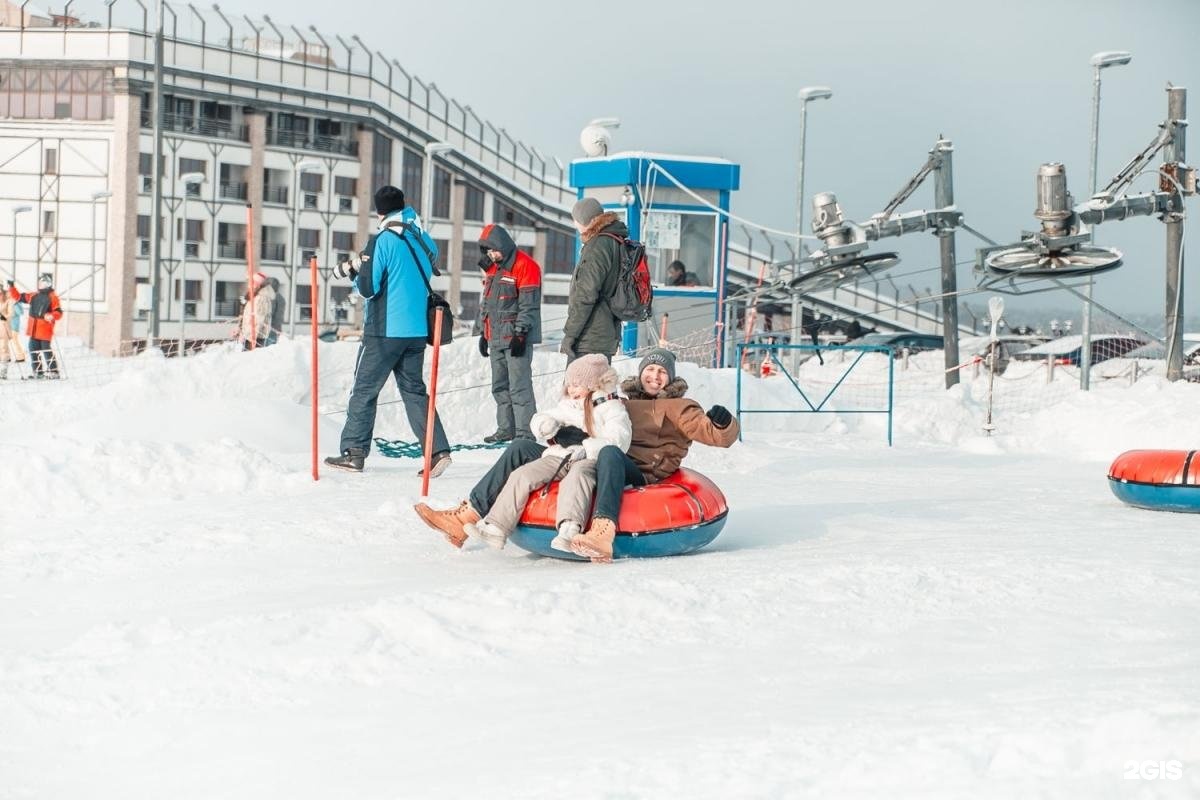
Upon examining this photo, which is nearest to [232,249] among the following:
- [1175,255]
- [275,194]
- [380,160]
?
[275,194]

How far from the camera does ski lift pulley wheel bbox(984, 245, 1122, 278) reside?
1570 cm

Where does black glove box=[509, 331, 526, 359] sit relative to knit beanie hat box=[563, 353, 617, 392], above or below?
above

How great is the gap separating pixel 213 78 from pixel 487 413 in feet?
125

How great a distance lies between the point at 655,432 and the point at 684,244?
53.0 ft

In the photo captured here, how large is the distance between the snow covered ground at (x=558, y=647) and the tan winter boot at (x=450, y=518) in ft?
0.63

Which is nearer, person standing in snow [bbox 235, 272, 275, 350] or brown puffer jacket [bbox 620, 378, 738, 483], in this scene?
brown puffer jacket [bbox 620, 378, 738, 483]

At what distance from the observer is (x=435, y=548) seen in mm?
8211

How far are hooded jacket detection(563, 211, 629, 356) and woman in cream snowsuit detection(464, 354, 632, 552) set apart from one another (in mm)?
2803

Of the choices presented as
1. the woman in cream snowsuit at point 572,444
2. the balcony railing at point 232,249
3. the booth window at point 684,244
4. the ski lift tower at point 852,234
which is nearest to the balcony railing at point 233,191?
the balcony railing at point 232,249

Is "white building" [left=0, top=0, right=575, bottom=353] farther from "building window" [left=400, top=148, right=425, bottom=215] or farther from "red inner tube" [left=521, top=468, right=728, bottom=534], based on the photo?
"red inner tube" [left=521, top=468, right=728, bottom=534]

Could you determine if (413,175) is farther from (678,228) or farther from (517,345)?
(517,345)

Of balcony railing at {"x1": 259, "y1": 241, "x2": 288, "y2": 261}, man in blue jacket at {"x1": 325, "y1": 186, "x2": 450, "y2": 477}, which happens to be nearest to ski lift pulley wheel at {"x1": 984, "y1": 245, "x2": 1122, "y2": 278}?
man in blue jacket at {"x1": 325, "y1": 186, "x2": 450, "y2": 477}

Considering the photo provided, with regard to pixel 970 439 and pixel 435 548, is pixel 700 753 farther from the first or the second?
pixel 970 439

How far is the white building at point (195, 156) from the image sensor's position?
50969mm
